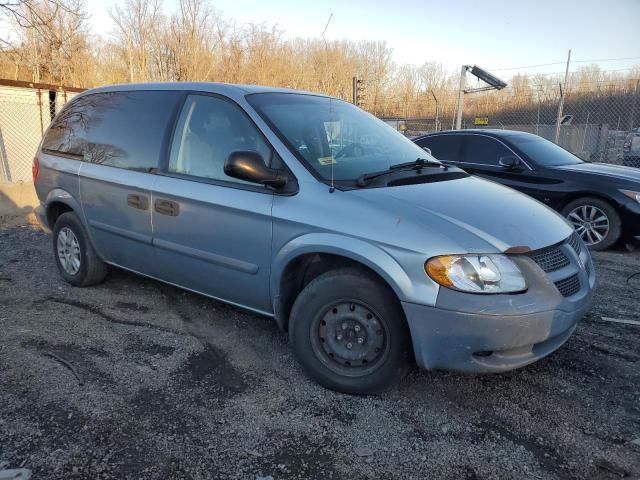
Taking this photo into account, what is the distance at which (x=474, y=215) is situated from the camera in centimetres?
282

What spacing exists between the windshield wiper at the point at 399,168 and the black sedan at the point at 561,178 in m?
3.56

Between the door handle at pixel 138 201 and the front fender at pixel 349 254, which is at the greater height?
→ the door handle at pixel 138 201

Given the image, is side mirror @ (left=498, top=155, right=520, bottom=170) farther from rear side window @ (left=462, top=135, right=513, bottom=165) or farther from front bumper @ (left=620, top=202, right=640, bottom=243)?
front bumper @ (left=620, top=202, right=640, bottom=243)

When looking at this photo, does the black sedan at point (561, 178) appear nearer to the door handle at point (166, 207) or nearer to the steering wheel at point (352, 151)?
the steering wheel at point (352, 151)

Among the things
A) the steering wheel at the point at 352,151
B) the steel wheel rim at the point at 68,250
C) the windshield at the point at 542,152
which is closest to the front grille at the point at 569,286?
the steering wheel at the point at 352,151

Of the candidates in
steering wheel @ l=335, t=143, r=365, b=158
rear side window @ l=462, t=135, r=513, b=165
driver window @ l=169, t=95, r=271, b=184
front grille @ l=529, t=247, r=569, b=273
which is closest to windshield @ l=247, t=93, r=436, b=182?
steering wheel @ l=335, t=143, r=365, b=158

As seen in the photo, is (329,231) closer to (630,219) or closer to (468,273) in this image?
(468,273)

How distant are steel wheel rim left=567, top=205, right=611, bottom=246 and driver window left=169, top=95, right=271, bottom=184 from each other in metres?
5.00

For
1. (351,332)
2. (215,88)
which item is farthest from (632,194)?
(215,88)

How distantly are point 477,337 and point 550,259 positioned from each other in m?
0.67

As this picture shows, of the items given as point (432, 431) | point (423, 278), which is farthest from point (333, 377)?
point (423, 278)

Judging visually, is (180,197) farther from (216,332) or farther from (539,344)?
(539,344)

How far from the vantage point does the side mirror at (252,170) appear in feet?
9.72

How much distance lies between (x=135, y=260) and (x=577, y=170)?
5644mm
